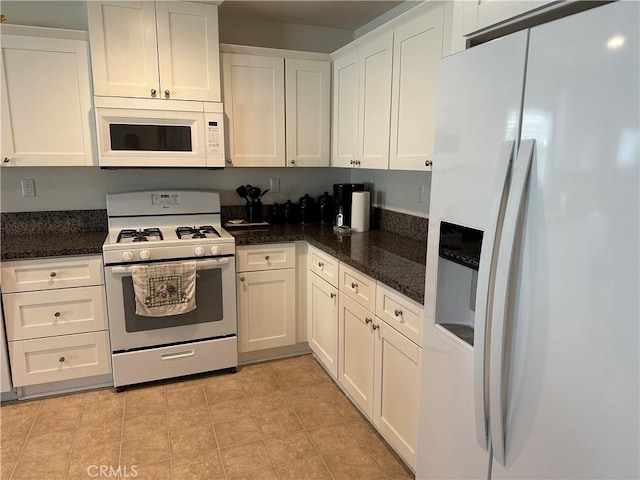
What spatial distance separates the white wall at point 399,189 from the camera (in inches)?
108

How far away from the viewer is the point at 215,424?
2.37 metres

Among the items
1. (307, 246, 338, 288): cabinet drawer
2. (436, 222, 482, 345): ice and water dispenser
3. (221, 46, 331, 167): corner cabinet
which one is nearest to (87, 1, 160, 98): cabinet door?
(221, 46, 331, 167): corner cabinet

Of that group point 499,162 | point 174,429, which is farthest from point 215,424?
point 499,162

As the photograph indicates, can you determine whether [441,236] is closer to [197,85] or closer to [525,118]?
[525,118]

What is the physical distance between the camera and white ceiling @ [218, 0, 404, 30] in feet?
9.33

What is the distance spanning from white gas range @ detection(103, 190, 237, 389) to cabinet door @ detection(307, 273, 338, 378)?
0.52m

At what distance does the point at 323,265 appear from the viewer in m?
2.73

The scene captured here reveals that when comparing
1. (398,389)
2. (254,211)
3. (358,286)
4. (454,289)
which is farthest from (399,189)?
(454,289)

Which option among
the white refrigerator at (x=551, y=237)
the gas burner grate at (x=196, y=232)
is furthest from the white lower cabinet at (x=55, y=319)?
the white refrigerator at (x=551, y=237)

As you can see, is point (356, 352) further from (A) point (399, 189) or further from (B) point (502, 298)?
(B) point (502, 298)

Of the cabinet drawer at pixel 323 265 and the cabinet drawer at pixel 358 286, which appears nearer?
the cabinet drawer at pixel 358 286

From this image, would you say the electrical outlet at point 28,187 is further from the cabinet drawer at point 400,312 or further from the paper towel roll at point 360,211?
the cabinet drawer at point 400,312

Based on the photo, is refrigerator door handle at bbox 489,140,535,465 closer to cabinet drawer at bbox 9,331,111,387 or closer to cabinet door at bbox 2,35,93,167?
cabinet drawer at bbox 9,331,111,387

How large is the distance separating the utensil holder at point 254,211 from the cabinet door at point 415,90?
1.24m
